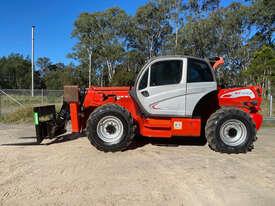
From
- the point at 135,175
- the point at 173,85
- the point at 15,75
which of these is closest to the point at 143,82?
the point at 173,85

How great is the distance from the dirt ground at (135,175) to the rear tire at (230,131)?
27 cm

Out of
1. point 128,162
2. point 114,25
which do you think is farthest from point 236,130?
point 114,25

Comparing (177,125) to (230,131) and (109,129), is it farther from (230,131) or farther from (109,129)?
(109,129)

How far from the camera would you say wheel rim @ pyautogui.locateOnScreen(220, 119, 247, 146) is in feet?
31.0

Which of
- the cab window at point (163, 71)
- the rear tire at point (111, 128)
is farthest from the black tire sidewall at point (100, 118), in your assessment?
the cab window at point (163, 71)

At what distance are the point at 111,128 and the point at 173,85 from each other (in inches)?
73.0

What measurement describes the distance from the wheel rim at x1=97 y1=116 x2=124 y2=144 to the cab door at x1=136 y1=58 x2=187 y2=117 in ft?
2.86

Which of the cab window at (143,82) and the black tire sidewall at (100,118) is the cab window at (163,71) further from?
the black tire sidewall at (100,118)

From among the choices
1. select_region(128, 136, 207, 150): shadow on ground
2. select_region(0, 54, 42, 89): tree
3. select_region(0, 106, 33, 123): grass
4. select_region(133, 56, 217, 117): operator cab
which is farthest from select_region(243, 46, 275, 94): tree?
select_region(0, 54, 42, 89): tree

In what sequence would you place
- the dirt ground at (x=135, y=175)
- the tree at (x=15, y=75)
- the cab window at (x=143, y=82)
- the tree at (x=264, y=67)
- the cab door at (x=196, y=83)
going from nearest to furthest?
1. the dirt ground at (x=135, y=175)
2. the cab door at (x=196, y=83)
3. the cab window at (x=143, y=82)
4. the tree at (x=264, y=67)
5. the tree at (x=15, y=75)

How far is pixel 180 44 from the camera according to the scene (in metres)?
53.7

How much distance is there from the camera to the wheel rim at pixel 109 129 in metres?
9.47

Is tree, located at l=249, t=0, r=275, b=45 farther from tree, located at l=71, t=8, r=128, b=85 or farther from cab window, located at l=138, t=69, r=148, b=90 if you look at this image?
Answer: cab window, located at l=138, t=69, r=148, b=90

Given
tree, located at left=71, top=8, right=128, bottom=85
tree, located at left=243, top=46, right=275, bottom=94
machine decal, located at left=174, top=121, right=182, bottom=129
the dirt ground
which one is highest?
tree, located at left=71, top=8, right=128, bottom=85
